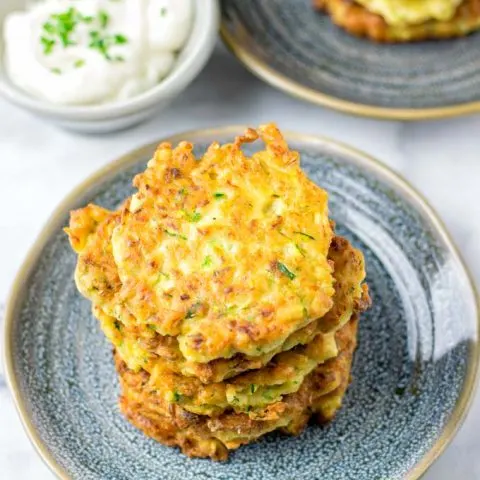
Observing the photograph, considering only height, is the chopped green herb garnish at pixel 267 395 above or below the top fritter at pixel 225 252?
below

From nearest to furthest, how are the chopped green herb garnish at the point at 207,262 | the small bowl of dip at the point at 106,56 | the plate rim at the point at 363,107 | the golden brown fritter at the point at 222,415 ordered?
1. the chopped green herb garnish at the point at 207,262
2. the golden brown fritter at the point at 222,415
3. the plate rim at the point at 363,107
4. the small bowl of dip at the point at 106,56

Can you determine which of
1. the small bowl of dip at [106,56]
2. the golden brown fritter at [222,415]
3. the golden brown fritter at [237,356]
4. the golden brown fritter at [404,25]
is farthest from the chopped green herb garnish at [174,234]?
the golden brown fritter at [404,25]

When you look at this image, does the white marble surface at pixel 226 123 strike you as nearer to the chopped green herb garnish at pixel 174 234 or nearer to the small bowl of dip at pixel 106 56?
the small bowl of dip at pixel 106 56

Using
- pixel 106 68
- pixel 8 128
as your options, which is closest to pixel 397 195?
pixel 106 68

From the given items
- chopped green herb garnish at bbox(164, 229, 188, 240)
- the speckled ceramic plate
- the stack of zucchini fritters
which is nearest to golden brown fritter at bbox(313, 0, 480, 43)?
the speckled ceramic plate

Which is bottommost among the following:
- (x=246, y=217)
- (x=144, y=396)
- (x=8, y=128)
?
(x=144, y=396)

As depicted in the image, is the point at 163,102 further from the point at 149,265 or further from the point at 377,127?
the point at 149,265

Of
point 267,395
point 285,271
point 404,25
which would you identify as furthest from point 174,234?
point 404,25
